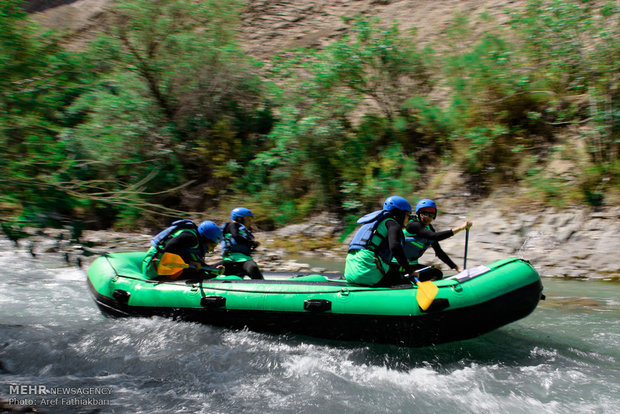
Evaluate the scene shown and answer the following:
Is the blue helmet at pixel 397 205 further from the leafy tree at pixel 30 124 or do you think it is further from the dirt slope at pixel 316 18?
the dirt slope at pixel 316 18

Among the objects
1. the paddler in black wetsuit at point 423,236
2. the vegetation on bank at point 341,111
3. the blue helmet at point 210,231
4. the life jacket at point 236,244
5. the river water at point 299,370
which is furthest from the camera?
the vegetation on bank at point 341,111

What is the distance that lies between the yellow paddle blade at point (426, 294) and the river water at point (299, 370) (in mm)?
595

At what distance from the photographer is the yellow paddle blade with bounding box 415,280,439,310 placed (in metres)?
4.68

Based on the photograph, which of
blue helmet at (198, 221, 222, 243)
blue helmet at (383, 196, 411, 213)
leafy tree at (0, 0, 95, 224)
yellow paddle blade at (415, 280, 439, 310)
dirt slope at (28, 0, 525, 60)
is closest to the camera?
leafy tree at (0, 0, 95, 224)

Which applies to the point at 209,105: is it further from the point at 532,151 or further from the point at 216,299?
the point at 216,299

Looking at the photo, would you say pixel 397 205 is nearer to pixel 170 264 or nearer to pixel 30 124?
pixel 170 264

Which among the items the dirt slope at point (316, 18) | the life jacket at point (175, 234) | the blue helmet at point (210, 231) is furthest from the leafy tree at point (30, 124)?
the dirt slope at point (316, 18)

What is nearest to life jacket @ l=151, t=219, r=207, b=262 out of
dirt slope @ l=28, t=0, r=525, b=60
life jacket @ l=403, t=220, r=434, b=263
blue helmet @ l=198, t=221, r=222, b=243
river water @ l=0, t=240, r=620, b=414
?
blue helmet @ l=198, t=221, r=222, b=243

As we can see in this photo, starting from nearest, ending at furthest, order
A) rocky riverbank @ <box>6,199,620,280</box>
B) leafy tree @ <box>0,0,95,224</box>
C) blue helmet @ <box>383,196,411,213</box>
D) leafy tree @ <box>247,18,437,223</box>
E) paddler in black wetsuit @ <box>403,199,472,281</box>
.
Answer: leafy tree @ <box>0,0,95,224</box> → blue helmet @ <box>383,196,411,213</box> → paddler in black wetsuit @ <box>403,199,472,281</box> → rocky riverbank @ <box>6,199,620,280</box> → leafy tree @ <box>247,18,437,223</box>

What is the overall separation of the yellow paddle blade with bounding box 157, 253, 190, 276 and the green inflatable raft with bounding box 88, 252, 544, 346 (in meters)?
0.16

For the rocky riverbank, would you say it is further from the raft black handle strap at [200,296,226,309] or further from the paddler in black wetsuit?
the paddler in black wetsuit

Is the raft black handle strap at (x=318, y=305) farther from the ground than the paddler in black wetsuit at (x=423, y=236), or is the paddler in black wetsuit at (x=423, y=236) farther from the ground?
the paddler in black wetsuit at (x=423, y=236)

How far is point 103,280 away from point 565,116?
8969 mm

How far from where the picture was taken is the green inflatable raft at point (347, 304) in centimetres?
475
